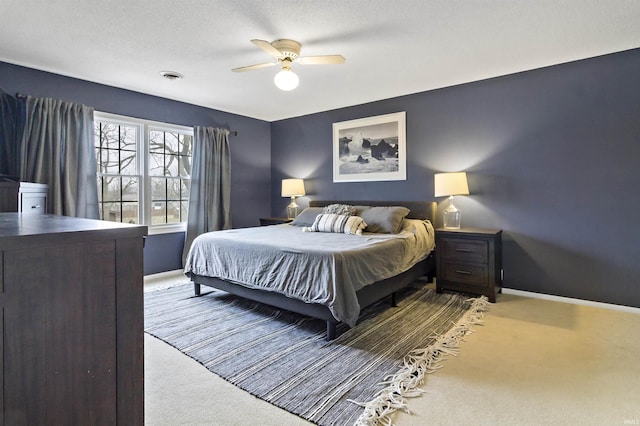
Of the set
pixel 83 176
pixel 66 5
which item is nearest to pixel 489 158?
pixel 66 5

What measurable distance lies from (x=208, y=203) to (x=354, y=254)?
9.99ft

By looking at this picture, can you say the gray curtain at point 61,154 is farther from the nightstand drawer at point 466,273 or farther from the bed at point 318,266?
the nightstand drawer at point 466,273

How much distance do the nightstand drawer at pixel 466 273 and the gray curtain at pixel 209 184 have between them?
3.22 m

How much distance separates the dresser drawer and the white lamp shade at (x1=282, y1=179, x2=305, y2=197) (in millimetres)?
3063

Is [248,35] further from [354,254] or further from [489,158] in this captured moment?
[489,158]

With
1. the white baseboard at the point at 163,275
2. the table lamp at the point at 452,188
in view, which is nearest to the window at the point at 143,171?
the white baseboard at the point at 163,275

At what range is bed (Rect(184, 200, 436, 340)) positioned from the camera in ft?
8.44

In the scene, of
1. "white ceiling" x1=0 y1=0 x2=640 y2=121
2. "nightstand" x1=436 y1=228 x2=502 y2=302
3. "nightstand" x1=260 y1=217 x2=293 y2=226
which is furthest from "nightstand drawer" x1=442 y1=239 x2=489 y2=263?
"nightstand" x1=260 y1=217 x2=293 y2=226

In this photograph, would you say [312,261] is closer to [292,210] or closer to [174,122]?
[292,210]

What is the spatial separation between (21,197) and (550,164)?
491 cm

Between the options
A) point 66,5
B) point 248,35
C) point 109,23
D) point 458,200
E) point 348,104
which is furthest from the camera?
point 348,104

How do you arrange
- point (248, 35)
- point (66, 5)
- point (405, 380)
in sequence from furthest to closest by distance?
point (248, 35), point (66, 5), point (405, 380)

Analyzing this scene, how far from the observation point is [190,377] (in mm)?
2111

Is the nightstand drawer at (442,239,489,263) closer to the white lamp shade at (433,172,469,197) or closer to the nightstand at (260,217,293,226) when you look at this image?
the white lamp shade at (433,172,469,197)
